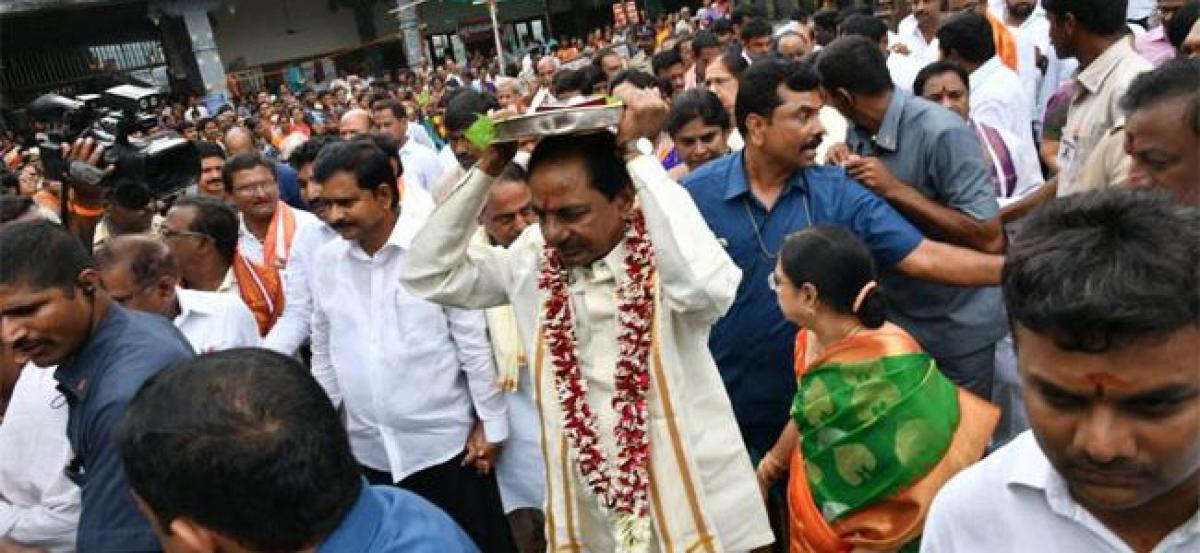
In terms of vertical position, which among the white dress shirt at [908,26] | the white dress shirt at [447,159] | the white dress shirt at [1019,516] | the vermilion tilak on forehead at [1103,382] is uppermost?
the vermilion tilak on forehead at [1103,382]

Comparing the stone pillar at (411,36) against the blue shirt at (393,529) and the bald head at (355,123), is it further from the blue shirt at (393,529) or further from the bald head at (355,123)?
the blue shirt at (393,529)

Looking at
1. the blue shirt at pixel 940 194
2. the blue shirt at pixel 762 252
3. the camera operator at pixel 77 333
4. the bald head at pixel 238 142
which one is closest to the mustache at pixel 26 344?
the camera operator at pixel 77 333

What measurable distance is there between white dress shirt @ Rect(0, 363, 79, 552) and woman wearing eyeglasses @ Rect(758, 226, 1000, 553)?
1.92 meters

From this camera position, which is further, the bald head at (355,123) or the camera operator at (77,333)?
the bald head at (355,123)

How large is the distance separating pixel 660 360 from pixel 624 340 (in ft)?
0.34

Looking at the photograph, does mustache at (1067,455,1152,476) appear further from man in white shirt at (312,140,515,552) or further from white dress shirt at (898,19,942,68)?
white dress shirt at (898,19,942,68)

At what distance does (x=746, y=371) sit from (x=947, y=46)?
292 cm

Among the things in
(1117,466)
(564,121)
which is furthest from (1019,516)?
(564,121)

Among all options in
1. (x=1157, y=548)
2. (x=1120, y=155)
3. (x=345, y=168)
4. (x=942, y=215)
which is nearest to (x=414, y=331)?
(x=345, y=168)

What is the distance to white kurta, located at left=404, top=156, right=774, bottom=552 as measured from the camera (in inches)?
90.2

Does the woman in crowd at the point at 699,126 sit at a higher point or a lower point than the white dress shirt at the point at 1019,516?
higher

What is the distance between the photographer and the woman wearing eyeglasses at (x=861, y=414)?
231 cm

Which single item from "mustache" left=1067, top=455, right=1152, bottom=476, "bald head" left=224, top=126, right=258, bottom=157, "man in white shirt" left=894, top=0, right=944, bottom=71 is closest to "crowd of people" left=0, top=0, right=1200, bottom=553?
"mustache" left=1067, top=455, right=1152, bottom=476

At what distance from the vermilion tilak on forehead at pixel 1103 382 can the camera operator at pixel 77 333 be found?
187cm
